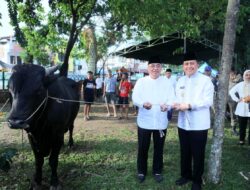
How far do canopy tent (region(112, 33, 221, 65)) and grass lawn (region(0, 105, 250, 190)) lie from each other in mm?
6949

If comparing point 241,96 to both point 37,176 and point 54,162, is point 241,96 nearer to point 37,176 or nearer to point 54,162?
point 54,162

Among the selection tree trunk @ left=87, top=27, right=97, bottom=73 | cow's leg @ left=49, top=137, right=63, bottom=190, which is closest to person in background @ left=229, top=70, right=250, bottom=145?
cow's leg @ left=49, top=137, right=63, bottom=190

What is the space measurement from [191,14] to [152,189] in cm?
854

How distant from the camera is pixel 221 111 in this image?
5.60 m

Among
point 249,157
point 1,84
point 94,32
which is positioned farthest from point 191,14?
point 94,32

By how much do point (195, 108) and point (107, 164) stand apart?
2561mm

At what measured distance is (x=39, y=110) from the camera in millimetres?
5176

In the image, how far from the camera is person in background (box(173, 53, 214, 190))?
5219 millimetres

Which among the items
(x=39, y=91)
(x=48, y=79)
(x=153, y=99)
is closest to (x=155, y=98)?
(x=153, y=99)

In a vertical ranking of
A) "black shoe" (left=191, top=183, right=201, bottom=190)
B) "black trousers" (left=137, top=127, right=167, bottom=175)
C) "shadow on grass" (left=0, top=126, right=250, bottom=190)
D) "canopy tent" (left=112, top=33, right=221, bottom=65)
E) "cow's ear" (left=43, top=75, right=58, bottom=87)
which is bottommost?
"shadow on grass" (left=0, top=126, right=250, bottom=190)

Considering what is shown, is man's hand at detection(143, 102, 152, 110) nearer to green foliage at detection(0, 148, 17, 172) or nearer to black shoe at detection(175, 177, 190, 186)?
black shoe at detection(175, 177, 190, 186)

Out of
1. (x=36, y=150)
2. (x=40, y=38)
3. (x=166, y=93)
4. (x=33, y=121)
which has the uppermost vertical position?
(x=40, y=38)

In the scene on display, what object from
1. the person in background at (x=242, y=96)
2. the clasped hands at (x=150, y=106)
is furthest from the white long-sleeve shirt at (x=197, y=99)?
the person in background at (x=242, y=96)

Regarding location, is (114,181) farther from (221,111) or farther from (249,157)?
(249,157)
